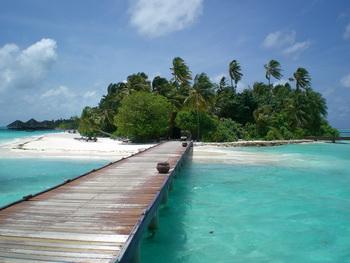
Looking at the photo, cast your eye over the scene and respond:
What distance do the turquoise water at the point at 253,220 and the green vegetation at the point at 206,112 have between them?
1619 centimetres

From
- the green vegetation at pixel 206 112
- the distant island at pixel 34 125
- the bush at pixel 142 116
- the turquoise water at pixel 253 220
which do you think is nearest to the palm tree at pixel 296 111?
the green vegetation at pixel 206 112

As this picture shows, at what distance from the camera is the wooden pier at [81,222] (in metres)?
3.53

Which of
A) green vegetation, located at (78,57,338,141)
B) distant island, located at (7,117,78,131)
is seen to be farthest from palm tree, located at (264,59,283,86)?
distant island, located at (7,117,78,131)

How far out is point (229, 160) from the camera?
18.4 meters

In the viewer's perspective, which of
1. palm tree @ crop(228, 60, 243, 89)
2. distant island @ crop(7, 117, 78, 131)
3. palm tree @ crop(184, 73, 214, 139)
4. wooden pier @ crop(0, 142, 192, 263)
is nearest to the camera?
wooden pier @ crop(0, 142, 192, 263)

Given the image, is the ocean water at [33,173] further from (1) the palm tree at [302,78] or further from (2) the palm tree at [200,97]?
(1) the palm tree at [302,78]

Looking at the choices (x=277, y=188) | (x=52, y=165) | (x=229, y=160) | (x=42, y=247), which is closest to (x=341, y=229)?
(x=277, y=188)

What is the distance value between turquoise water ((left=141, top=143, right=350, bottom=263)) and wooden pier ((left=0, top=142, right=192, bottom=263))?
3.67ft

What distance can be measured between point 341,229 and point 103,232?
6417 mm

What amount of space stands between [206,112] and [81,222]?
3444cm

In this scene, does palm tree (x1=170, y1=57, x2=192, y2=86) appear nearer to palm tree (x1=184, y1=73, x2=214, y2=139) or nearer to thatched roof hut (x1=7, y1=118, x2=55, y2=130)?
palm tree (x1=184, y1=73, x2=214, y2=139)

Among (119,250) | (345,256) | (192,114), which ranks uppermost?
(192,114)

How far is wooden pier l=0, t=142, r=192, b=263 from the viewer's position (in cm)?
353

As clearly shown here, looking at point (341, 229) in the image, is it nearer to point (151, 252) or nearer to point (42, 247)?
point (151, 252)
